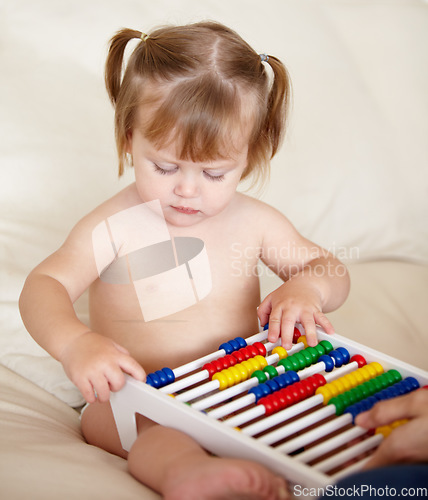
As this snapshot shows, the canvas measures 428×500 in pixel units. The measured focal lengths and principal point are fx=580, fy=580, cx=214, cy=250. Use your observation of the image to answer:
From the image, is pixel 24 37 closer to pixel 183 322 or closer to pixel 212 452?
pixel 183 322

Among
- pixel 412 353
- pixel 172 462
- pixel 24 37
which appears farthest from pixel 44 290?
pixel 24 37

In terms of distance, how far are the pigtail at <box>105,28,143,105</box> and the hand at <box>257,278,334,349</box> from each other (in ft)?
1.44

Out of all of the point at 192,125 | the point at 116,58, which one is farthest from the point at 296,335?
the point at 116,58

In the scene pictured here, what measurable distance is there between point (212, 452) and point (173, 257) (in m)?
0.40

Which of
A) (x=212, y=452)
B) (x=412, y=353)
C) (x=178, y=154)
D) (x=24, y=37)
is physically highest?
(x=24, y=37)

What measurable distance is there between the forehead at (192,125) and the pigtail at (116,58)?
0.17m

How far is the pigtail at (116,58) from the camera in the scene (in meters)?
0.95

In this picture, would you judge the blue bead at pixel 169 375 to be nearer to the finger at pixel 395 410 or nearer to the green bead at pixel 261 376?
the green bead at pixel 261 376

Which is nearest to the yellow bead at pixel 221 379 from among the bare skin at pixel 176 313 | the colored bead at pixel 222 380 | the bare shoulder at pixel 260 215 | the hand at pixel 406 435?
the colored bead at pixel 222 380

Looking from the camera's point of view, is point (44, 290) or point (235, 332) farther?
point (235, 332)

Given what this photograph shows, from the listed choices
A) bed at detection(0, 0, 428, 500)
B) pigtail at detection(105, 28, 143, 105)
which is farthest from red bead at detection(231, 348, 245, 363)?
pigtail at detection(105, 28, 143, 105)

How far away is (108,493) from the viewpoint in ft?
1.99

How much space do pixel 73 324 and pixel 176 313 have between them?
8.6 inches

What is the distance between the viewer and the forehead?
2.64 ft
